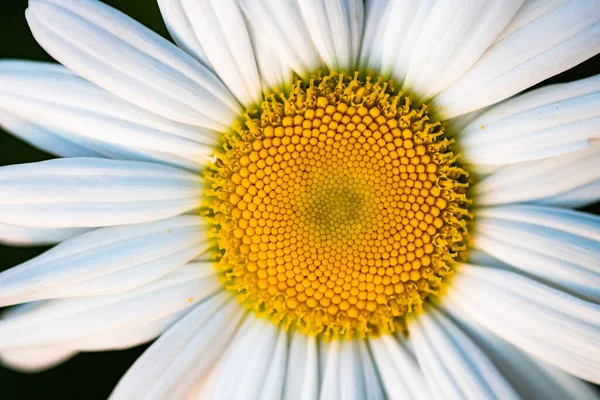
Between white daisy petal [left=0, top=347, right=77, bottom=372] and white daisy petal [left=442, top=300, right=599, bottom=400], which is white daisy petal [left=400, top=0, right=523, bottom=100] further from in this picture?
white daisy petal [left=0, top=347, right=77, bottom=372]

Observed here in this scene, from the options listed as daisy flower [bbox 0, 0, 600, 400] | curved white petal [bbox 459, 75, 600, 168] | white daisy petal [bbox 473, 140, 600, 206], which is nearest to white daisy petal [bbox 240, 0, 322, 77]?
daisy flower [bbox 0, 0, 600, 400]

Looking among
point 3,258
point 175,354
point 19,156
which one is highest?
point 19,156

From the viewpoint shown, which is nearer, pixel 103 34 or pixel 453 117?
pixel 103 34

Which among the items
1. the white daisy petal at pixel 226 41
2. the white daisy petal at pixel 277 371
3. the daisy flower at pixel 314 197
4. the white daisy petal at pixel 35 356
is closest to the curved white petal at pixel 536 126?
the daisy flower at pixel 314 197

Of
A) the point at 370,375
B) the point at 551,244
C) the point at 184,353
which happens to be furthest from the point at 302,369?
→ the point at 551,244

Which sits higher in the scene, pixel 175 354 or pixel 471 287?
pixel 471 287

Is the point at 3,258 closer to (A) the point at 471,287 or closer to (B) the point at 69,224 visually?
(B) the point at 69,224

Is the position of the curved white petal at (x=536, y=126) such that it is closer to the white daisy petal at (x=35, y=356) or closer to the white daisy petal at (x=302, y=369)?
the white daisy petal at (x=302, y=369)

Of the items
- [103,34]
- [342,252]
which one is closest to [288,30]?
[103,34]
